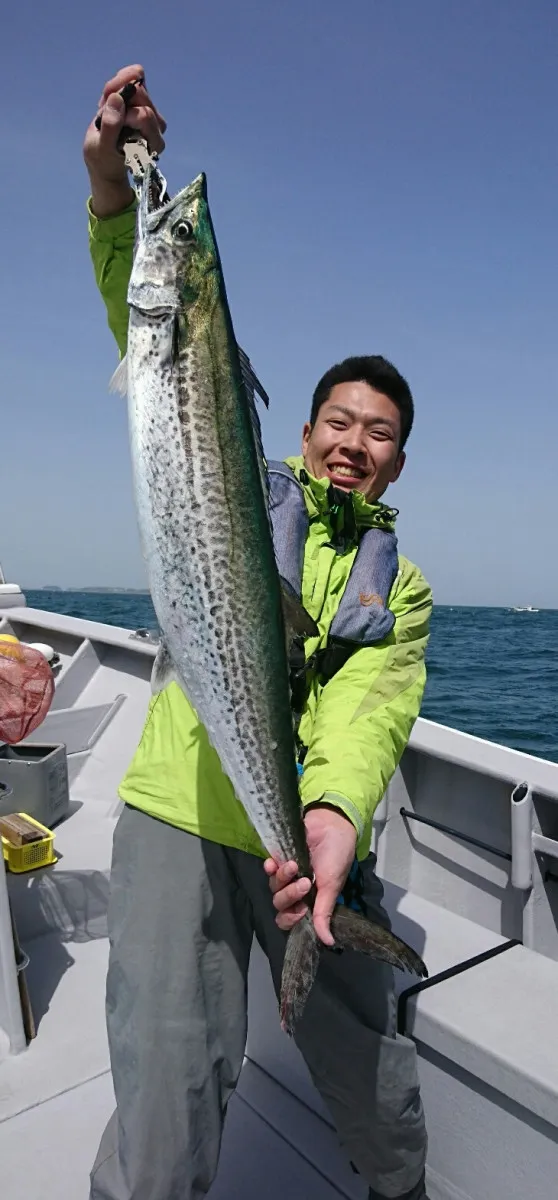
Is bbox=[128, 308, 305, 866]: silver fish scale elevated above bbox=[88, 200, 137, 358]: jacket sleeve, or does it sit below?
below

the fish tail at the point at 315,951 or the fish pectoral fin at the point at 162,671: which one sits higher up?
the fish pectoral fin at the point at 162,671

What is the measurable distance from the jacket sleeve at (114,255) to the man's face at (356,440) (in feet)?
2.75

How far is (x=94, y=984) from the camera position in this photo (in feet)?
12.6

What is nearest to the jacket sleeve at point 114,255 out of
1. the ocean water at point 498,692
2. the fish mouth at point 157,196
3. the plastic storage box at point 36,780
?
the fish mouth at point 157,196

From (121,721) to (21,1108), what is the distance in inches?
141

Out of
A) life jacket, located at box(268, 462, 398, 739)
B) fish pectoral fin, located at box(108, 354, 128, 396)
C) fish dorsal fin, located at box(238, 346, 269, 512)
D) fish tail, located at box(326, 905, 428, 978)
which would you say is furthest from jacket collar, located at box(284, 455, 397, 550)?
fish tail, located at box(326, 905, 428, 978)

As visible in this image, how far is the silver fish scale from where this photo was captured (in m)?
2.02

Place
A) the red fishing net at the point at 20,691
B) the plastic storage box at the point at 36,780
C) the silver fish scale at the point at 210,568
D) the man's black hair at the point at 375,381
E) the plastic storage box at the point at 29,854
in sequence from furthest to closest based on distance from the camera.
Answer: the plastic storage box at the point at 36,780, the plastic storage box at the point at 29,854, the red fishing net at the point at 20,691, the man's black hair at the point at 375,381, the silver fish scale at the point at 210,568

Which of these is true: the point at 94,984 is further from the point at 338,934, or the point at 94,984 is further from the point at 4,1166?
the point at 338,934

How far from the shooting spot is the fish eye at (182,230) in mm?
2055

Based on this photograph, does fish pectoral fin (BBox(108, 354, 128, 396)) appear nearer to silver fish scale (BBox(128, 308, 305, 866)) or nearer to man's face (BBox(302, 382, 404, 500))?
silver fish scale (BBox(128, 308, 305, 866))

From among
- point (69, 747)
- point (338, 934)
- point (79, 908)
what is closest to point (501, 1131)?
point (338, 934)

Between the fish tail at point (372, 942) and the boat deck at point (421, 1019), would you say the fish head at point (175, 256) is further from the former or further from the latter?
the boat deck at point (421, 1019)

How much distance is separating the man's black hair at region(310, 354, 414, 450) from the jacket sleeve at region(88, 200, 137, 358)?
2.87 ft
